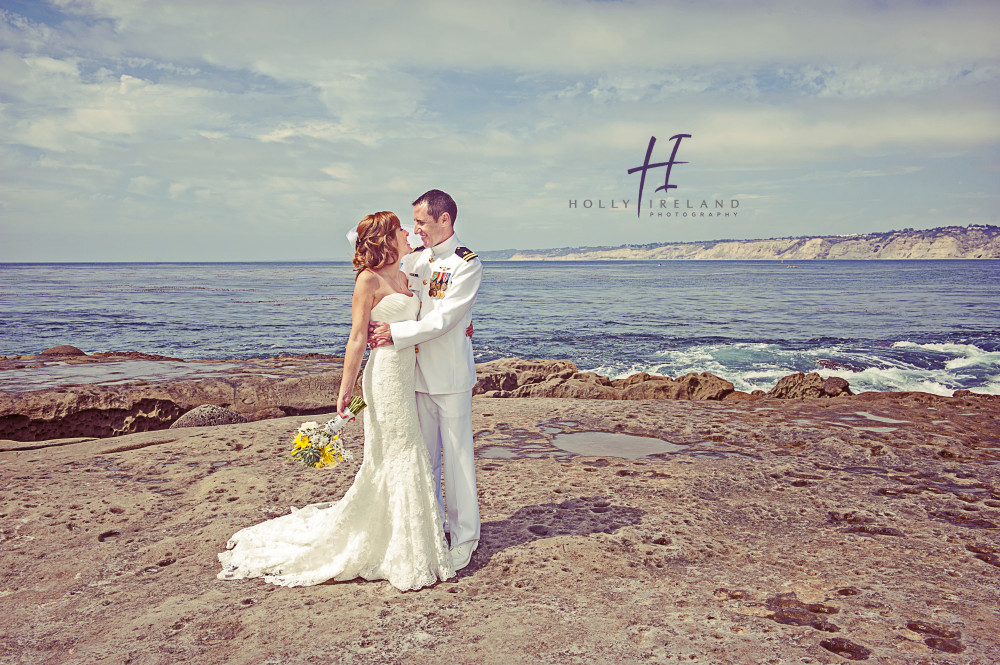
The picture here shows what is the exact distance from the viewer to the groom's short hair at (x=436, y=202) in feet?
12.1

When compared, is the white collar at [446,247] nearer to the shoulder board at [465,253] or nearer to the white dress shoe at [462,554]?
the shoulder board at [465,253]

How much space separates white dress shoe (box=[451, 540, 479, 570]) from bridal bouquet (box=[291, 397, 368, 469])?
86 centimetres

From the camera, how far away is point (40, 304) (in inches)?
1425

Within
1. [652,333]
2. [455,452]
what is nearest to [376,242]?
[455,452]

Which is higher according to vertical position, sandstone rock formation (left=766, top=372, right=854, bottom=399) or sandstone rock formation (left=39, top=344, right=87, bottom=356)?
sandstone rock formation (left=39, top=344, right=87, bottom=356)

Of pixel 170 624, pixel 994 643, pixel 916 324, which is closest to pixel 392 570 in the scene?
pixel 170 624

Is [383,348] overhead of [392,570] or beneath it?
overhead

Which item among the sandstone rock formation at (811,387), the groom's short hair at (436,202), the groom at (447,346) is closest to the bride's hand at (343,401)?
the groom at (447,346)

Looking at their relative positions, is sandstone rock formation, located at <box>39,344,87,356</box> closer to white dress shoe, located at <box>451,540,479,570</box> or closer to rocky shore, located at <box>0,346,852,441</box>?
rocky shore, located at <box>0,346,852,441</box>

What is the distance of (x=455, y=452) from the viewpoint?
3.81 m

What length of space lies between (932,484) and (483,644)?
4220 millimetres

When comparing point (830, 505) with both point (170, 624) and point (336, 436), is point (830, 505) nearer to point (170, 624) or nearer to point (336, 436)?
point (336, 436)

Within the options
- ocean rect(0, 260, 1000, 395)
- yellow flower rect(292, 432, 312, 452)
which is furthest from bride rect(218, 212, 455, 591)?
ocean rect(0, 260, 1000, 395)

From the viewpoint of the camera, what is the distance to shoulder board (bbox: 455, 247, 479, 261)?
3.65 metres
